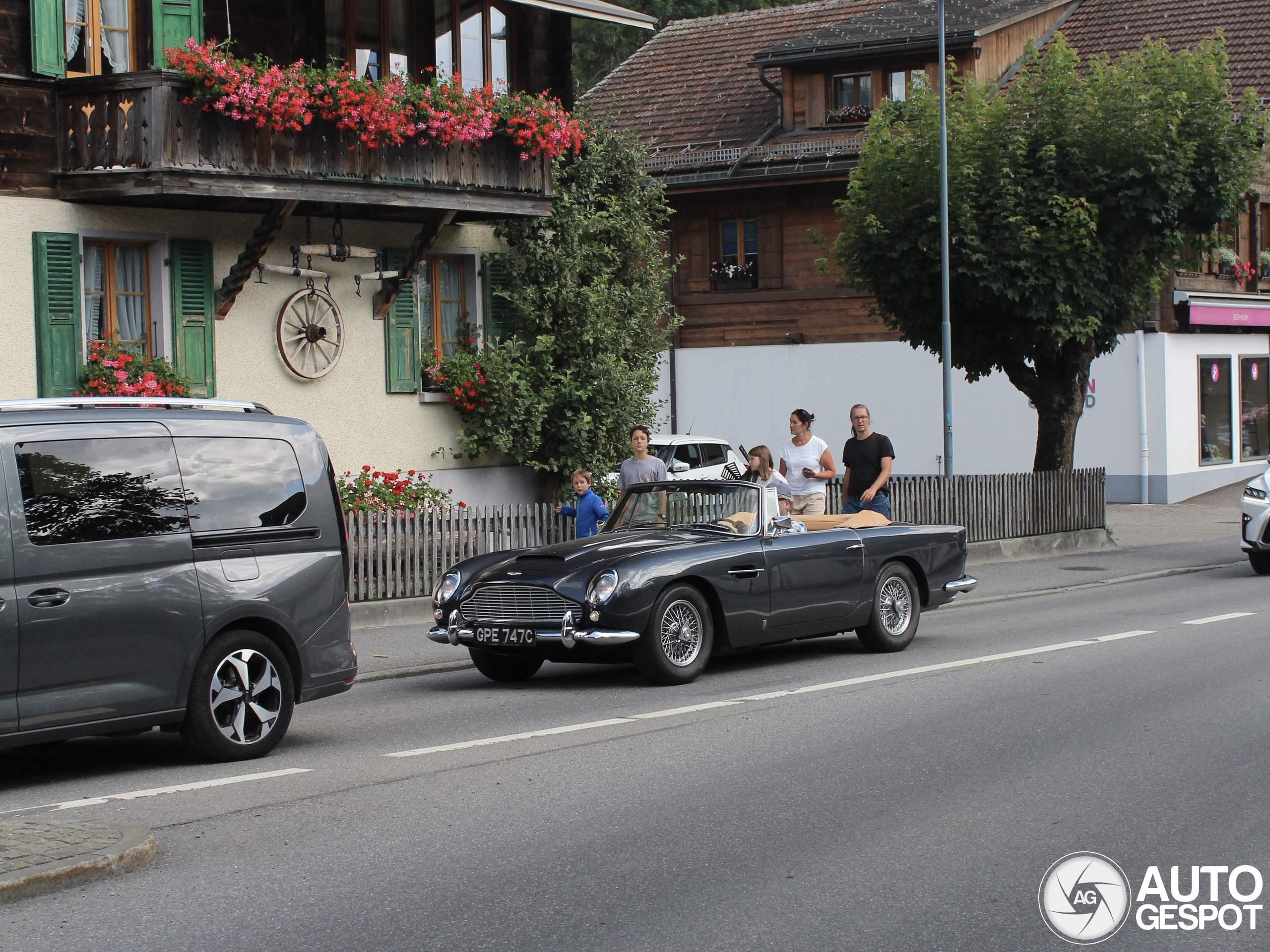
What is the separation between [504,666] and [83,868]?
5.64m

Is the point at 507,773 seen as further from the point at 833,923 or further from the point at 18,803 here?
the point at 833,923

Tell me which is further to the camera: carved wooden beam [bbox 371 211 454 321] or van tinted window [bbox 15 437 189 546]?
carved wooden beam [bbox 371 211 454 321]

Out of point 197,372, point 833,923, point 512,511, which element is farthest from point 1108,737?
point 197,372

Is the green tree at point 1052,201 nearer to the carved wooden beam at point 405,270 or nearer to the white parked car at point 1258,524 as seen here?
the white parked car at point 1258,524

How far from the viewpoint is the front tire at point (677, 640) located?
10.4 m

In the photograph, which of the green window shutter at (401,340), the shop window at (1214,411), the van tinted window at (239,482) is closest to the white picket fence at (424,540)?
the green window shutter at (401,340)

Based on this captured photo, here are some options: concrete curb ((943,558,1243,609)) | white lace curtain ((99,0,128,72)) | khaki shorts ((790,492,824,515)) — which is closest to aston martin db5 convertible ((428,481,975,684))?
khaki shorts ((790,492,824,515))

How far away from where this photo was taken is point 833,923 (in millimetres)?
5316

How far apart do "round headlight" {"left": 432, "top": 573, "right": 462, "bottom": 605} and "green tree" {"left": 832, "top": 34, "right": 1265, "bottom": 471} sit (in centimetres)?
1306

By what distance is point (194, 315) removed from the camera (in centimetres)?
1733

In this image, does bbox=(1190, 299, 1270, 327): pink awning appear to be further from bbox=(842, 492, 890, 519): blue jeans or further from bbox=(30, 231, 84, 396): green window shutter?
bbox=(30, 231, 84, 396): green window shutter

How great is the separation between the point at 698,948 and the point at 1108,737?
4262 mm

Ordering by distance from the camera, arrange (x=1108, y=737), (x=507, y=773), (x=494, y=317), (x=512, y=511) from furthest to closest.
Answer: (x=494, y=317) < (x=512, y=511) < (x=1108, y=737) < (x=507, y=773)

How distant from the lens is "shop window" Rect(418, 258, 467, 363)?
66.2 feet
